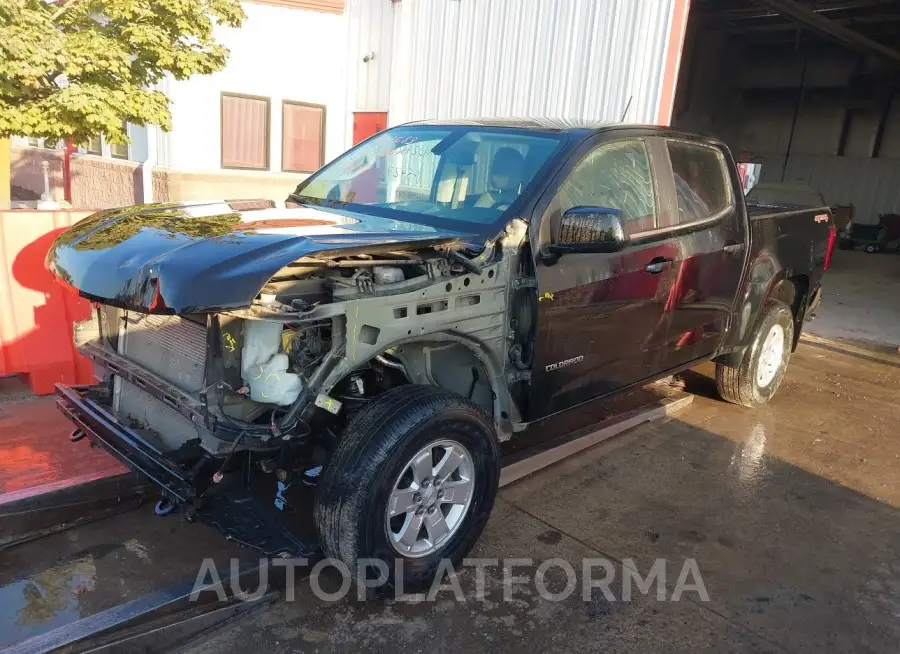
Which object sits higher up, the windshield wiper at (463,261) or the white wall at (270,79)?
the white wall at (270,79)

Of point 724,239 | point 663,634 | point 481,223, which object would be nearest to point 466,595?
point 663,634

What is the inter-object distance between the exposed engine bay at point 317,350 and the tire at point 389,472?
0.18m

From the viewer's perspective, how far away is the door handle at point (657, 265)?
385 cm

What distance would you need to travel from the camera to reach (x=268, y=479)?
316cm

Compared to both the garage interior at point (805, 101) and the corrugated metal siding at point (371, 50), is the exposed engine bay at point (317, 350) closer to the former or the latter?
the corrugated metal siding at point (371, 50)

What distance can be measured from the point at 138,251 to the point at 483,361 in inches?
60.6

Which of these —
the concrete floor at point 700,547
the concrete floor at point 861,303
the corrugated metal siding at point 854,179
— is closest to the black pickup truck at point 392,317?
the concrete floor at point 700,547

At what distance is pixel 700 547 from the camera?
356 centimetres

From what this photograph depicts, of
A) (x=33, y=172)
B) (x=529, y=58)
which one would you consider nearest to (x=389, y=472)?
(x=529, y=58)

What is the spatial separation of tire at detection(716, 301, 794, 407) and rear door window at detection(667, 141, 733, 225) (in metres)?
1.20

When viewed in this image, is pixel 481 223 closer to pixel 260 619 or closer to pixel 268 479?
pixel 268 479

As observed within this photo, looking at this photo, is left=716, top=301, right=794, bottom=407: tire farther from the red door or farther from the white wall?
the white wall

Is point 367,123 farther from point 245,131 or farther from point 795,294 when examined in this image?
point 795,294

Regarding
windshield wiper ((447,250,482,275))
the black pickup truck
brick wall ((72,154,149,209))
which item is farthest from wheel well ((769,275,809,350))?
brick wall ((72,154,149,209))
